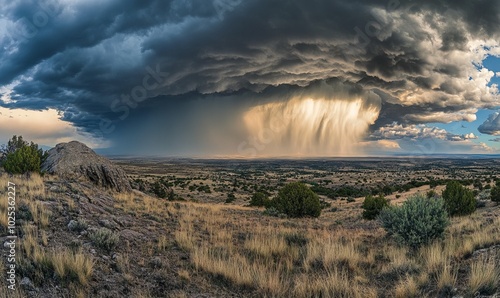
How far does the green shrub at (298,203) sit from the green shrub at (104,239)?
16501 millimetres

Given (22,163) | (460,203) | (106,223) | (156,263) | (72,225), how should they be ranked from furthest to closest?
(22,163) < (460,203) < (106,223) < (72,225) < (156,263)

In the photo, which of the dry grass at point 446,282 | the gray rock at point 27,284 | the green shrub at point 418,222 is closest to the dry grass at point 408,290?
the dry grass at point 446,282

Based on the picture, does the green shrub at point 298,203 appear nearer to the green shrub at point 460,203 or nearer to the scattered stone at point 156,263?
the green shrub at point 460,203

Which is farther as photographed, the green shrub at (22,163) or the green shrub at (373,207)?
the green shrub at (373,207)

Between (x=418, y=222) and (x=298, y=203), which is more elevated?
(x=418, y=222)

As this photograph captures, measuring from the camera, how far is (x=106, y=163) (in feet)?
77.3

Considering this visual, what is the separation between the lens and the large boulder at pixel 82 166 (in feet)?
67.9

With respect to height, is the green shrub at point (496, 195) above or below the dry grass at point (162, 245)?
below

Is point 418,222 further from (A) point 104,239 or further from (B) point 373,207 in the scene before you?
(B) point 373,207

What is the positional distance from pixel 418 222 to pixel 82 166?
67.4 feet

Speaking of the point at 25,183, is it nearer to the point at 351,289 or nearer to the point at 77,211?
the point at 77,211

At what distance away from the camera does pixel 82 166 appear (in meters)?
21.3

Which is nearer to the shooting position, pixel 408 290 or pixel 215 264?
pixel 408 290

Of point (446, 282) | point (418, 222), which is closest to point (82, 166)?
point (418, 222)
